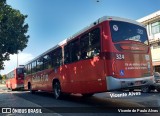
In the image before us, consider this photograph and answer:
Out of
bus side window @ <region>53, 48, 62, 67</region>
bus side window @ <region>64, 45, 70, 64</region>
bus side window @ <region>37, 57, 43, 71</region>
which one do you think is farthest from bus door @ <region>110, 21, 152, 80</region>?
bus side window @ <region>37, 57, 43, 71</region>

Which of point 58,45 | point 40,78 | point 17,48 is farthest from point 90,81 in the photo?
point 17,48

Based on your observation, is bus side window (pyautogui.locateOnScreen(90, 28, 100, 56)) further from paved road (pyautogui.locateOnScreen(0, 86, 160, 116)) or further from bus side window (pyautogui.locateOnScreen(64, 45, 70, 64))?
bus side window (pyautogui.locateOnScreen(64, 45, 70, 64))

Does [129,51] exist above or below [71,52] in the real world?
below

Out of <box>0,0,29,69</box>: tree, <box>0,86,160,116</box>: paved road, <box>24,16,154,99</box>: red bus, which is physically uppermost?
<box>0,0,29,69</box>: tree

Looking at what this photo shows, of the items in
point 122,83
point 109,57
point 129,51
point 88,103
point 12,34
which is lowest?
point 88,103

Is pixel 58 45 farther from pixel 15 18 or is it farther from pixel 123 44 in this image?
pixel 15 18

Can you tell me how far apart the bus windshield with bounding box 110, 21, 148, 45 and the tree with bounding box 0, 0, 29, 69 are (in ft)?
58.1

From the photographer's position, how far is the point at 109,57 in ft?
30.5

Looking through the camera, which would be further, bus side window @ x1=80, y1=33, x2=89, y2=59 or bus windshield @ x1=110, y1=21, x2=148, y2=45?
bus side window @ x1=80, y1=33, x2=89, y2=59

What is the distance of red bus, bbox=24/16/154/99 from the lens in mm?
9328

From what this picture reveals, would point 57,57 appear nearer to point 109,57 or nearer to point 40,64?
point 40,64

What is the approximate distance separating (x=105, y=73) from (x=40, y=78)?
10.1 metres

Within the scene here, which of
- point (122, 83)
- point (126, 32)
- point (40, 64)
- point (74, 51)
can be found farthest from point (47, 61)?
point (122, 83)

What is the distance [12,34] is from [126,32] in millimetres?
21784
